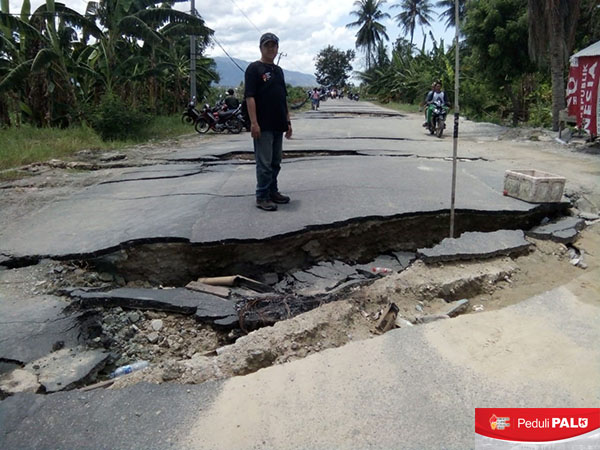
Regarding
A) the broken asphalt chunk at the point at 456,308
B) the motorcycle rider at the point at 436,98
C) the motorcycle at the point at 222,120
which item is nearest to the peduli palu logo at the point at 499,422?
the broken asphalt chunk at the point at 456,308

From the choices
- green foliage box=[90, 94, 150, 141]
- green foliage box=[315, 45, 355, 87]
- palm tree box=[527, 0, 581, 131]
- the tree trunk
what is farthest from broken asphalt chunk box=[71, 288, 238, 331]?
green foliage box=[315, 45, 355, 87]

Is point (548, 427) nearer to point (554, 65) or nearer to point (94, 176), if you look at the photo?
point (94, 176)

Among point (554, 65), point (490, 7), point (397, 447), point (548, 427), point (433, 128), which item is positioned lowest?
point (397, 447)

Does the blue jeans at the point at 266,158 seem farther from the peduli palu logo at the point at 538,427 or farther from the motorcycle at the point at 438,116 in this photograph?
the motorcycle at the point at 438,116

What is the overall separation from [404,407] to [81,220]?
417 cm

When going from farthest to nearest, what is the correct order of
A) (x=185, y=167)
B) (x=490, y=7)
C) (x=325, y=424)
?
(x=490, y=7)
(x=185, y=167)
(x=325, y=424)

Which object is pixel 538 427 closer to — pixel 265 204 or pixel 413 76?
pixel 265 204

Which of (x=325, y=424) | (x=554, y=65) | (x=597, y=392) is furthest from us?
A: (x=554, y=65)

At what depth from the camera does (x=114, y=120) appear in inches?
471

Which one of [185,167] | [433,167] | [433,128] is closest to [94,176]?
[185,167]

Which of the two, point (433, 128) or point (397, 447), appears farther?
point (433, 128)

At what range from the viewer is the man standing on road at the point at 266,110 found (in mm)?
4695

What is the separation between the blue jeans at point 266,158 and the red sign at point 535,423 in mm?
3436

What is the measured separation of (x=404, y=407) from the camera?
7.14 feet
